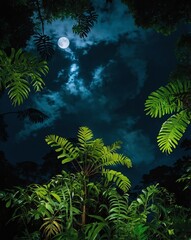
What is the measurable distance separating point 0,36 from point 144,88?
115918 mm

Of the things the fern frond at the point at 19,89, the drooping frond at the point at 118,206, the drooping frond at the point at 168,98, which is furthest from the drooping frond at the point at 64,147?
the drooping frond at the point at 168,98

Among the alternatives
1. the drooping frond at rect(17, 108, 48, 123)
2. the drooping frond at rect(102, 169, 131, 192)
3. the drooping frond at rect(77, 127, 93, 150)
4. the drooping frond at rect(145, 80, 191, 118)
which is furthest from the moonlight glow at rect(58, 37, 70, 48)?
the drooping frond at rect(145, 80, 191, 118)

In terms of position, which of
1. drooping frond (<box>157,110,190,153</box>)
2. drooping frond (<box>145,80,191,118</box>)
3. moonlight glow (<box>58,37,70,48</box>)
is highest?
moonlight glow (<box>58,37,70,48</box>)

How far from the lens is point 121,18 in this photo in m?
118

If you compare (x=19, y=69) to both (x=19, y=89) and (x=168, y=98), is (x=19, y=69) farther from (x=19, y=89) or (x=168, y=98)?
(x=168, y=98)

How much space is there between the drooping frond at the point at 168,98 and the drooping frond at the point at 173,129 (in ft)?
0.23

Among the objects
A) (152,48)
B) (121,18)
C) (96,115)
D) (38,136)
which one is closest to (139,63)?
(152,48)

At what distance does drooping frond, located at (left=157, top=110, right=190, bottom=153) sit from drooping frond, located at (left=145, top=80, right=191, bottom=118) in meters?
0.07

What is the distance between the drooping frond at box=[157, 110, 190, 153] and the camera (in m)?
2.59

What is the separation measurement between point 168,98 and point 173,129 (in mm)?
329

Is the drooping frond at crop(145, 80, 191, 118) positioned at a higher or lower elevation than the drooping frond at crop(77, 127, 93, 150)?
lower

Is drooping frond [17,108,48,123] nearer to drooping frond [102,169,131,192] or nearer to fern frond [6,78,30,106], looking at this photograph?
drooping frond [102,169,131,192]

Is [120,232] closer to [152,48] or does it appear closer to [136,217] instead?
[136,217]

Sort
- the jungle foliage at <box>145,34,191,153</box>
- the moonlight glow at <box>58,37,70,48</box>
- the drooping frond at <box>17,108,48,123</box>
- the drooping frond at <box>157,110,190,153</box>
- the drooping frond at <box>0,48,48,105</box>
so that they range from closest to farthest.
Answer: the drooping frond at <box>0,48,48,105</box>
the jungle foliage at <box>145,34,191,153</box>
the drooping frond at <box>157,110,190,153</box>
the drooping frond at <box>17,108,48,123</box>
the moonlight glow at <box>58,37,70,48</box>
